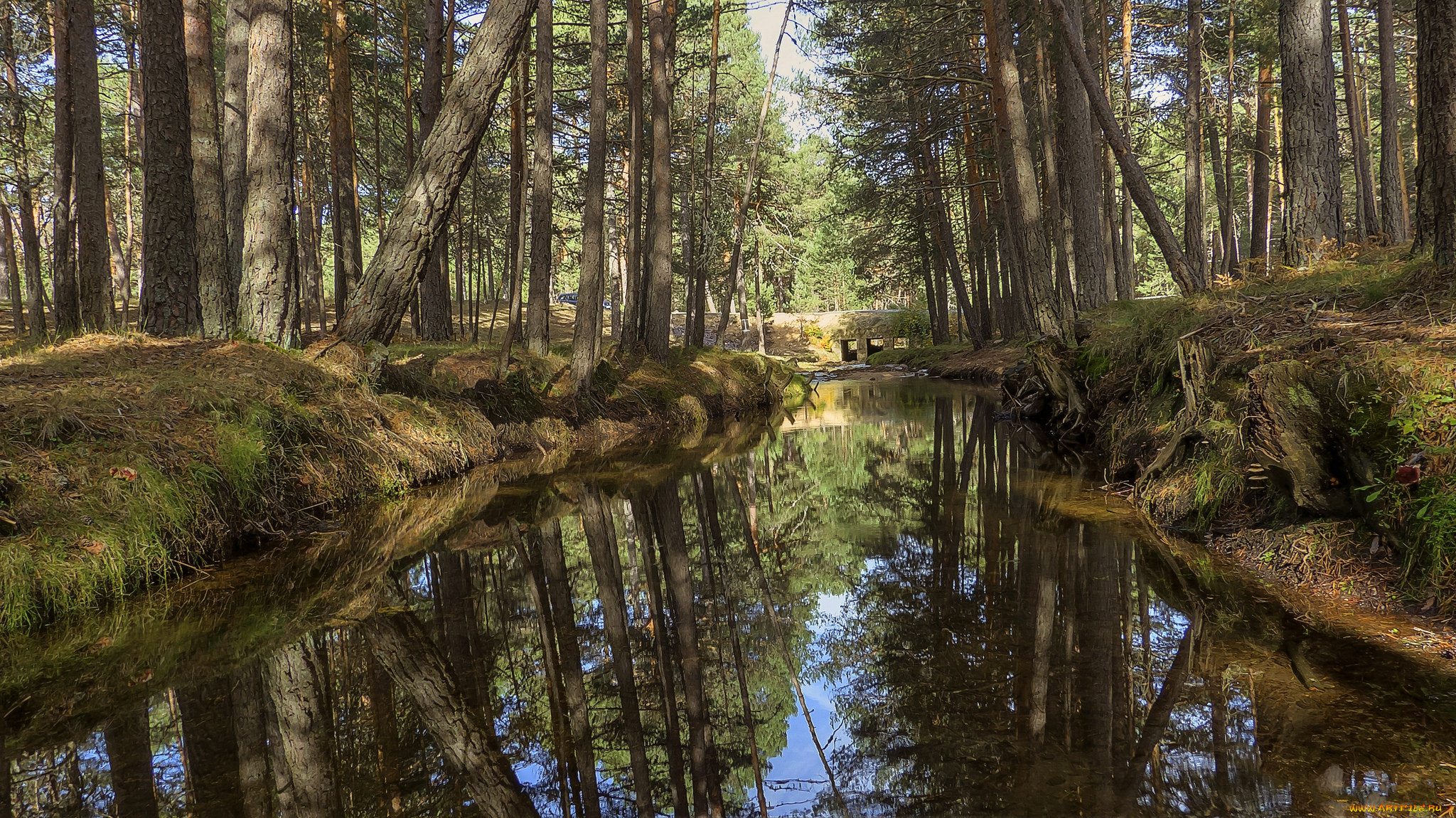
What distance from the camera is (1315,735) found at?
7.94 feet

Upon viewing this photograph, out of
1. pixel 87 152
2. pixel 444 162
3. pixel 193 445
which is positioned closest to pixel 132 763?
pixel 193 445

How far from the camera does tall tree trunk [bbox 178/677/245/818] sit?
227cm

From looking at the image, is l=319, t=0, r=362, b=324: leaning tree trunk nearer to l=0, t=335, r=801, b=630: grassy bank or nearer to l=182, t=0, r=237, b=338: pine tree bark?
l=182, t=0, r=237, b=338: pine tree bark

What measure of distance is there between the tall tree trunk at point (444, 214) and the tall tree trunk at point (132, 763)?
5428 millimetres

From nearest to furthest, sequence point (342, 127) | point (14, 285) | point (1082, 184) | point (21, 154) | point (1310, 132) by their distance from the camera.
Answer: point (1310, 132) < point (21, 154) < point (1082, 184) < point (342, 127) < point (14, 285)

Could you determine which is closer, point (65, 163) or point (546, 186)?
point (546, 186)

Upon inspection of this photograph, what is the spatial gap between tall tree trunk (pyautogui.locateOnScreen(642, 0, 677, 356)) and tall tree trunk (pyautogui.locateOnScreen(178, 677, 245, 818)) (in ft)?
35.7

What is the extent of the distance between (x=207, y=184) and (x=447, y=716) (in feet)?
25.5

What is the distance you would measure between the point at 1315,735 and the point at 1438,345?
2551 mm

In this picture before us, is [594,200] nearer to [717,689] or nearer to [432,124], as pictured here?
[432,124]

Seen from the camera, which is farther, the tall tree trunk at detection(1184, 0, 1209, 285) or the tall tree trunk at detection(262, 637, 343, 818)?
the tall tree trunk at detection(1184, 0, 1209, 285)

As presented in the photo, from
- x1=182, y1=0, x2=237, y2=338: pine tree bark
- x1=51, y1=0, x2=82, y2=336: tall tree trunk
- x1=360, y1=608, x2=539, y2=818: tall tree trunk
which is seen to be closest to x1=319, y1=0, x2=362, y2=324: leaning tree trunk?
x1=51, y1=0, x2=82, y2=336: tall tree trunk

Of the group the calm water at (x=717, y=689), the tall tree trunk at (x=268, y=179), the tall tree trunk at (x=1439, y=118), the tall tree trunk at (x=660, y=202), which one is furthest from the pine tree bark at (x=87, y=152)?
the tall tree trunk at (x=1439, y=118)

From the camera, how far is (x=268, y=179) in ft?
23.6
